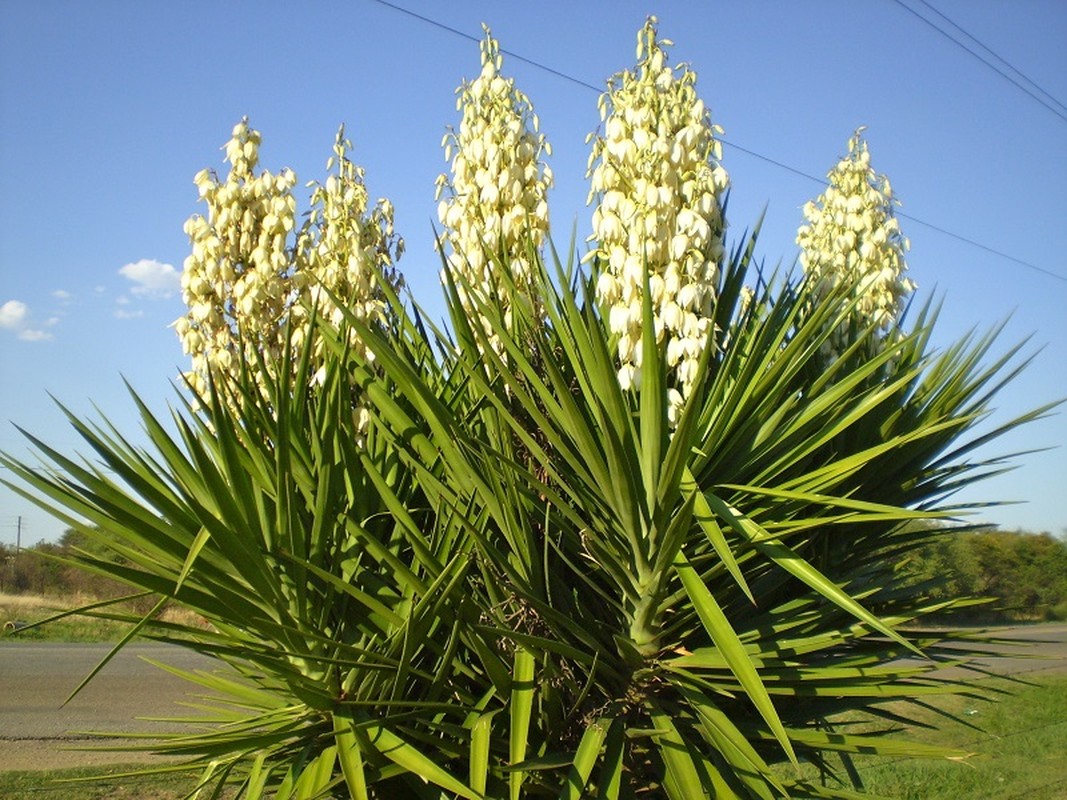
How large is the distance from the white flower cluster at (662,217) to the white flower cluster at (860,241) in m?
1.10

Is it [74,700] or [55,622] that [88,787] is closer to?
[74,700]

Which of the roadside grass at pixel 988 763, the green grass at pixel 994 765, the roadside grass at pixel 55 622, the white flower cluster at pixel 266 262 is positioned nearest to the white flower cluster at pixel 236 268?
the white flower cluster at pixel 266 262

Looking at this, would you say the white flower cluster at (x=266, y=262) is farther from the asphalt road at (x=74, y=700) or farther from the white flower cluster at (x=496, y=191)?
the asphalt road at (x=74, y=700)

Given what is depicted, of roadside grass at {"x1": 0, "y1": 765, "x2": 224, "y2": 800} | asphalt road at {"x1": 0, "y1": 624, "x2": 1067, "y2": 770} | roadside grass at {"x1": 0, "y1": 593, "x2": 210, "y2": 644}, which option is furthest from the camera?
roadside grass at {"x1": 0, "y1": 593, "x2": 210, "y2": 644}

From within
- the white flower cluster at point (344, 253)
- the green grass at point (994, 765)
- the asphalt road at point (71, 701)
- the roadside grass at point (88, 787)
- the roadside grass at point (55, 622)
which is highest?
the white flower cluster at point (344, 253)

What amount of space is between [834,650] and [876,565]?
0.50 metres

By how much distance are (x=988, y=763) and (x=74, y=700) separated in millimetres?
6778

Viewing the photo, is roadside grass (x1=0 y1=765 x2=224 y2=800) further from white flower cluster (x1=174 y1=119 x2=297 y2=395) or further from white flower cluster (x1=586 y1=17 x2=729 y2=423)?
white flower cluster (x1=586 y1=17 x2=729 y2=423)

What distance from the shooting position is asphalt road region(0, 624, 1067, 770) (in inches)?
238

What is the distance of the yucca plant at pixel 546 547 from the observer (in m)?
2.12

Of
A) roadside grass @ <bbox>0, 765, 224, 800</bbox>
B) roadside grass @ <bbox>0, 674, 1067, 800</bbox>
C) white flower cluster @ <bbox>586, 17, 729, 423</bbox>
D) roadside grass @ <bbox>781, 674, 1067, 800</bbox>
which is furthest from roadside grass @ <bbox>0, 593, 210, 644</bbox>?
white flower cluster @ <bbox>586, 17, 729, 423</bbox>

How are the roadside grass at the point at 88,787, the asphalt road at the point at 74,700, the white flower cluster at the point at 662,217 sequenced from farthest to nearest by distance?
the asphalt road at the point at 74,700, the roadside grass at the point at 88,787, the white flower cluster at the point at 662,217

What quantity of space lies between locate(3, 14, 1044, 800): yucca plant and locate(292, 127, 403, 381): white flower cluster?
0.83 feet

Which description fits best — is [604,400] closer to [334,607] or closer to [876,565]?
[334,607]
